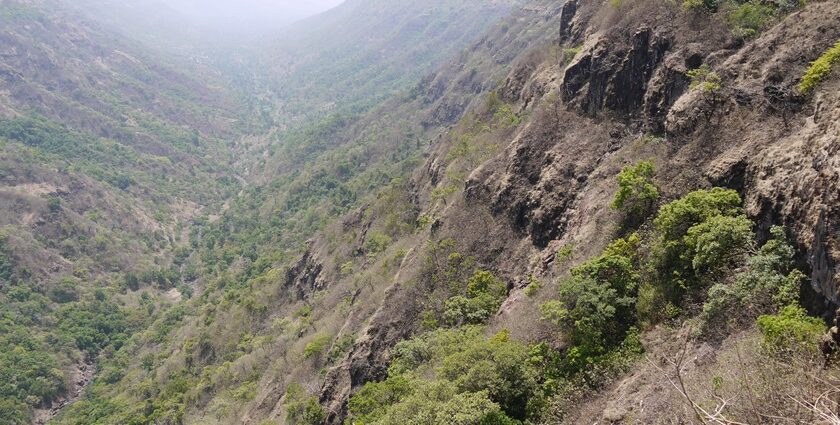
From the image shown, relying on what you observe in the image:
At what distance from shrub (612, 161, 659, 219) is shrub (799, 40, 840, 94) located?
7035mm

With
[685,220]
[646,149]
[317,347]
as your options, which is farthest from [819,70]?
[317,347]

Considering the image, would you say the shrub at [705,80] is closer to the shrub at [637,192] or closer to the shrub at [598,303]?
the shrub at [637,192]

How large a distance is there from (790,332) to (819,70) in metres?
12.8

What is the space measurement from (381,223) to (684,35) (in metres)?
45.8

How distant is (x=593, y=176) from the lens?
33.1 metres

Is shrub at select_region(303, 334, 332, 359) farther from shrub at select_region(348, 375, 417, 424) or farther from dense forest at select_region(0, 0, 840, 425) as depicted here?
shrub at select_region(348, 375, 417, 424)

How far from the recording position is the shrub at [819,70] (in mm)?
20391

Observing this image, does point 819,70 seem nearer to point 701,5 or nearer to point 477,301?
point 701,5

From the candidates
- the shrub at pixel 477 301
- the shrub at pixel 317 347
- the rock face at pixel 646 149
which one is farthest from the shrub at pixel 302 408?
the shrub at pixel 477 301

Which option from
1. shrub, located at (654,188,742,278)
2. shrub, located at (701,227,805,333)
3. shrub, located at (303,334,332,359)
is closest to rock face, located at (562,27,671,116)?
shrub, located at (654,188,742,278)

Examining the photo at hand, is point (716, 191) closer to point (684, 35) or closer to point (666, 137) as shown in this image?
point (666, 137)

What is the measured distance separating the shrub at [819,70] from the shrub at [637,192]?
23.1 feet

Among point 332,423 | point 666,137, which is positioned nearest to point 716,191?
point 666,137

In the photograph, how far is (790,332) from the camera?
14016 mm
